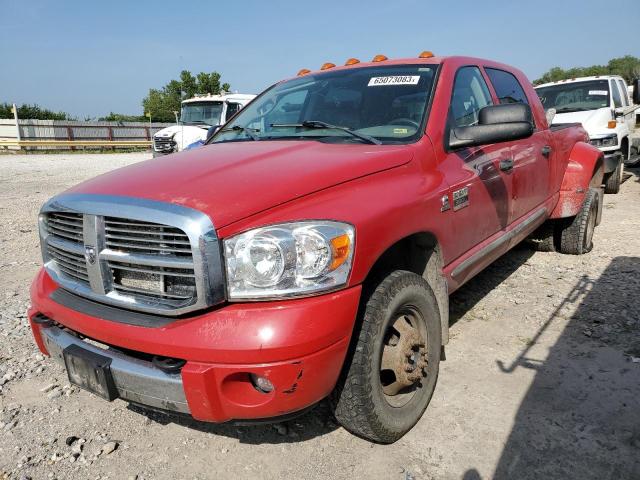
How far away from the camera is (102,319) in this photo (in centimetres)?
202

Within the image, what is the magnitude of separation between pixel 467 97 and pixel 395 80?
52 cm

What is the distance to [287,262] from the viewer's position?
183 cm

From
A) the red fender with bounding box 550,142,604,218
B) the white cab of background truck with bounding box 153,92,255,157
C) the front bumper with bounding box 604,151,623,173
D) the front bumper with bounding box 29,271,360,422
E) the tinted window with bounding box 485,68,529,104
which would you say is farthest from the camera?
the white cab of background truck with bounding box 153,92,255,157

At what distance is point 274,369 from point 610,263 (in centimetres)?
420

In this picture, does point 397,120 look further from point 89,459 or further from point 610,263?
point 610,263

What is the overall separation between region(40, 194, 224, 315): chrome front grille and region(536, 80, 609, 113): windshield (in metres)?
8.92

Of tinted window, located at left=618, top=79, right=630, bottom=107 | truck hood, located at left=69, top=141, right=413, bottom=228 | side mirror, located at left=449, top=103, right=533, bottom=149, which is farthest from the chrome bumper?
tinted window, located at left=618, top=79, right=630, bottom=107

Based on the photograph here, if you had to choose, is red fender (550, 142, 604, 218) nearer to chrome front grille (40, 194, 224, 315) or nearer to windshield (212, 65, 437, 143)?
windshield (212, 65, 437, 143)

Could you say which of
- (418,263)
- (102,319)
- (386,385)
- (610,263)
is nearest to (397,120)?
(418,263)

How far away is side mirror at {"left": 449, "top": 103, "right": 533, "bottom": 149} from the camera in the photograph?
8.79 ft

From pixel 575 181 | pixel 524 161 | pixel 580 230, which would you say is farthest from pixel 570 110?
pixel 524 161

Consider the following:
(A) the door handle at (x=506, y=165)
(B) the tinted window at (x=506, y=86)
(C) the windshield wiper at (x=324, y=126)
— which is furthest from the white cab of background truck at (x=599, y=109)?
(C) the windshield wiper at (x=324, y=126)

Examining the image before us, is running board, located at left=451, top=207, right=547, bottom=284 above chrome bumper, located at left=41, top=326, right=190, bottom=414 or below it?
above

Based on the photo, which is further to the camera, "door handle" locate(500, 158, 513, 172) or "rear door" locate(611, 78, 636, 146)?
"rear door" locate(611, 78, 636, 146)
